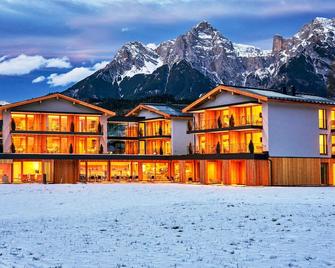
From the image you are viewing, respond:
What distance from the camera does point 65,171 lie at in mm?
58094

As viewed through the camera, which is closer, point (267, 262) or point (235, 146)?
point (267, 262)

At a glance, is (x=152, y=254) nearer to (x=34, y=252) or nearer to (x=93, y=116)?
(x=34, y=252)

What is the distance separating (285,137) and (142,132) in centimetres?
2436

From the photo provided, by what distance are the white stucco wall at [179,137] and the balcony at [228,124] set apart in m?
5.44

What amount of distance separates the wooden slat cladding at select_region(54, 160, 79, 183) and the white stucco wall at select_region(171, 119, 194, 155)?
45.6ft

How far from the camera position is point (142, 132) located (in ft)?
241

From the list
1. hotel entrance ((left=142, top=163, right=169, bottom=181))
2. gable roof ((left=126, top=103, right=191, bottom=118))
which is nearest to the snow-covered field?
hotel entrance ((left=142, top=163, right=169, bottom=181))

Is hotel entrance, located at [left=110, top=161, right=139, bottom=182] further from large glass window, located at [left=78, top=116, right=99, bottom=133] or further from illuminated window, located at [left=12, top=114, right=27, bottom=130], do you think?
illuminated window, located at [left=12, top=114, right=27, bottom=130]

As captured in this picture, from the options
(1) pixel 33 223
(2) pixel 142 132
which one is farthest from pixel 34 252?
(2) pixel 142 132

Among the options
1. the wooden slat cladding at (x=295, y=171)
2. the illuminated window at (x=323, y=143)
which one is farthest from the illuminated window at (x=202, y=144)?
the illuminated window at (x=323, y=143)

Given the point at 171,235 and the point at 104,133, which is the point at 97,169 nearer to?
the point at 104,133

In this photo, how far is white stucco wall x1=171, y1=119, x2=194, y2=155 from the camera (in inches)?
2689

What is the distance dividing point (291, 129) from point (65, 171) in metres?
22.4

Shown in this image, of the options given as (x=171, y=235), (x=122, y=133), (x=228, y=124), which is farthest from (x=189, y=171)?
(x=171, y=235)
